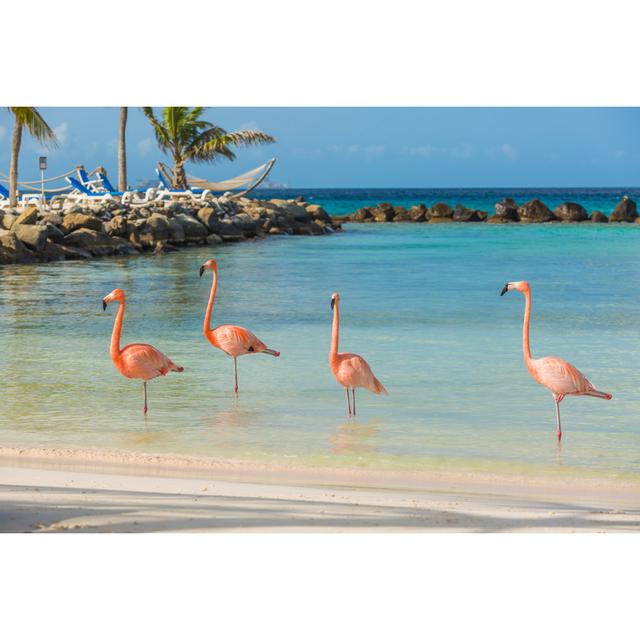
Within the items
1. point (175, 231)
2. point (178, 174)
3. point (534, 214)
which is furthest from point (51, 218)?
point (534, 214)

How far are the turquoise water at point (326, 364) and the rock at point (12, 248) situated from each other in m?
0.42

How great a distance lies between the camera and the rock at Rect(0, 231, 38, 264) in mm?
14781

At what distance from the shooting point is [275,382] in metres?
6.77

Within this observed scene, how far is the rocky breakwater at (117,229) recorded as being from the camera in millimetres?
15156

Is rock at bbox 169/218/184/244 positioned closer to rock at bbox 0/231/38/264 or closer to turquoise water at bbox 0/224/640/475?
turquoise water at bbox 0/224/640/475

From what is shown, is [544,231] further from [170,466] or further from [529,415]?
[170,466]

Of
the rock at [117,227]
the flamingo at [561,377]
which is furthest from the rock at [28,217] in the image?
the flamingo at [561,377]

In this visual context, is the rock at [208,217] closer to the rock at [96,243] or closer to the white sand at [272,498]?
the rock at [96,243]

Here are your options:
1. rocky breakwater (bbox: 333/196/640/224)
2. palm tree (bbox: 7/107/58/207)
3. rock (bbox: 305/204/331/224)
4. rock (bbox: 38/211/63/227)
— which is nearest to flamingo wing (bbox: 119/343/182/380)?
palm tree (bbox: 7/107/58/207)

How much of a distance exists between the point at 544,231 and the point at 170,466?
24801mm
